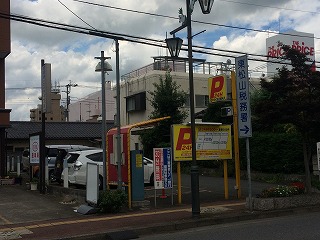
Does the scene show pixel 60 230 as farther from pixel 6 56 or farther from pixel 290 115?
pixel 6 56

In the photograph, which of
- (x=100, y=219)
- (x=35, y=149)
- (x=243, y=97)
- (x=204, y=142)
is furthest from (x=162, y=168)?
(x=35, y=149)

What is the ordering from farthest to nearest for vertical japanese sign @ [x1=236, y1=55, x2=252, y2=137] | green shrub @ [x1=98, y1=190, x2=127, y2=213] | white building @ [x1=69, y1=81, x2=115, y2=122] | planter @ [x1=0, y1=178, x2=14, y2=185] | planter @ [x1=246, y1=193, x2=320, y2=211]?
white building @ [x1=69, y1=81, x2=115, y2=122] < planter @ [x1=0, y1=178, x2=14, y2=185] < vertical japanese sign @ [x1=236, y1=55, x2=252, y2=137] < planter @ [x1=246, y1=193, x2=320, y2=211] < green shrub @ [x1=98, y1=190, x2=127, y2=213]

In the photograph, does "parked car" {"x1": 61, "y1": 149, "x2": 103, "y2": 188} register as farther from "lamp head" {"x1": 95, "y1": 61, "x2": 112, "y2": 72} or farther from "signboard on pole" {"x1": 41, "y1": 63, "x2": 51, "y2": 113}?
"lamp head" {"x1": 95, "y1": 61, "x2": 112, "y2": 72}

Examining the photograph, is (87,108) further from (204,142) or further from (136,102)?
(204,142)

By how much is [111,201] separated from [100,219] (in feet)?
2.99

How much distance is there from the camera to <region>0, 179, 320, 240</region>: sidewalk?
9.83m

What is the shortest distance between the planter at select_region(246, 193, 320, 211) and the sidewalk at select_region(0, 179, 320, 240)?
271 millimetres

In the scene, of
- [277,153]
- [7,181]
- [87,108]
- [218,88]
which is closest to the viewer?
[218,88]

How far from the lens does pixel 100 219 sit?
38.1ft

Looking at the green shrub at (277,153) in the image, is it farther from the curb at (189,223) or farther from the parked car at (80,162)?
the parked car at (80,162)

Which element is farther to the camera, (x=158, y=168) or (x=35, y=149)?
(x=35, y=149)

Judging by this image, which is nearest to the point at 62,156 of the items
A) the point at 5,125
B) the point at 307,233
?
the point at 5,125


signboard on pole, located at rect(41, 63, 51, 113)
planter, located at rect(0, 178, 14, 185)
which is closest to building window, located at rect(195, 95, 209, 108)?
planter, located at rect(0, 178, 14, 185)

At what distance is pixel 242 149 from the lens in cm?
2367
